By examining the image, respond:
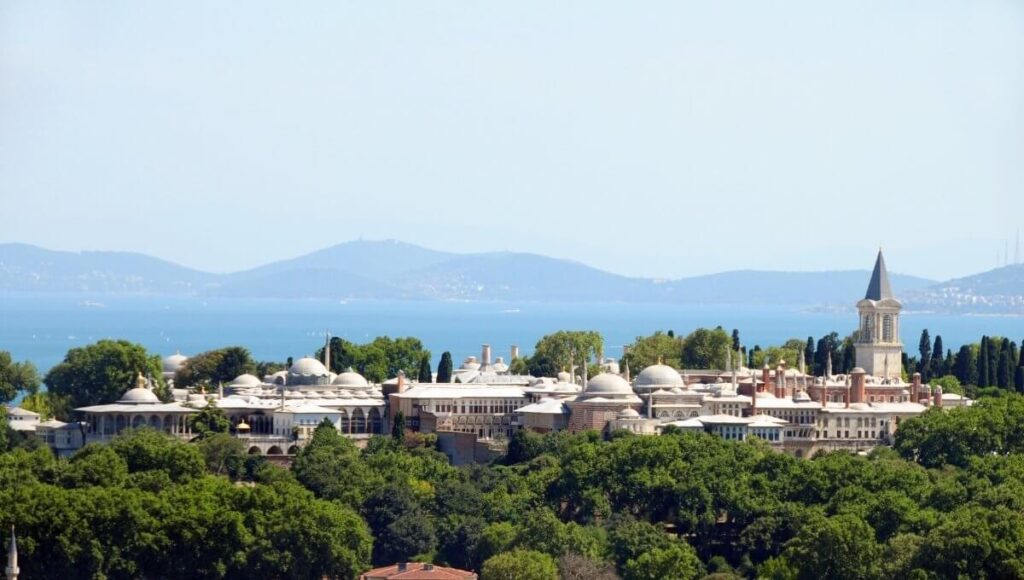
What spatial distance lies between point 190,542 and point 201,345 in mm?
94321

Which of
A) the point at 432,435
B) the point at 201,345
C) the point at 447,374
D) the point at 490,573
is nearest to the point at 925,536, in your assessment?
the point at 490,573

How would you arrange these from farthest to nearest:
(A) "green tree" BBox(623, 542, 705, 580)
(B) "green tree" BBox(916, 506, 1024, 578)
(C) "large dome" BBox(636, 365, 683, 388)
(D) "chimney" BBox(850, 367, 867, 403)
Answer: (D) "chimney" BBox(850, 367, 867, 403) → (C) "large dome" BBox(636, 365, 683, 388) → (A) "green tree" BBox(623, 542, 705, 580) → (B) "green tree" BBox(916, 506, 1024, 578)

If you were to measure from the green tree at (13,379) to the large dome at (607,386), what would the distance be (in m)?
18.1

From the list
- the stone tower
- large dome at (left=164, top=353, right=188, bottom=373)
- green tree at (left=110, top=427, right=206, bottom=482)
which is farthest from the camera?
large dome at (left=164, top=353, right=188, bottom=373)

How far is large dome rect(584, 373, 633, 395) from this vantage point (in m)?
63.4

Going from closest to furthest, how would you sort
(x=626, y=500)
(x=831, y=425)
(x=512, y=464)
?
1. (x=626, y=500)
2. (x=512, y=464)
3. (x=831, y=425)

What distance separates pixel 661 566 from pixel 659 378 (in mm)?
17588

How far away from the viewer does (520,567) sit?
47344mm

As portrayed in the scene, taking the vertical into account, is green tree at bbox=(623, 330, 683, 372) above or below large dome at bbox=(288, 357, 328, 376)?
above

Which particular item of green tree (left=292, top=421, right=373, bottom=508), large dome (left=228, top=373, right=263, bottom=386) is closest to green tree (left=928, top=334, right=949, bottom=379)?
large dome (left=228, top=373, right=263, bottom=386)

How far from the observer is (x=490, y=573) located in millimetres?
47531

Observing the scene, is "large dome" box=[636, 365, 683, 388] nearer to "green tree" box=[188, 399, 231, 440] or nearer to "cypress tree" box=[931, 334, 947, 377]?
"green tree" box=[188, 399, 231, 440]

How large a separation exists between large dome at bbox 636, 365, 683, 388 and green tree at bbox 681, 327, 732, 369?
29.8ft

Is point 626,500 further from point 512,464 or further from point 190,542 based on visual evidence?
point 190,542
